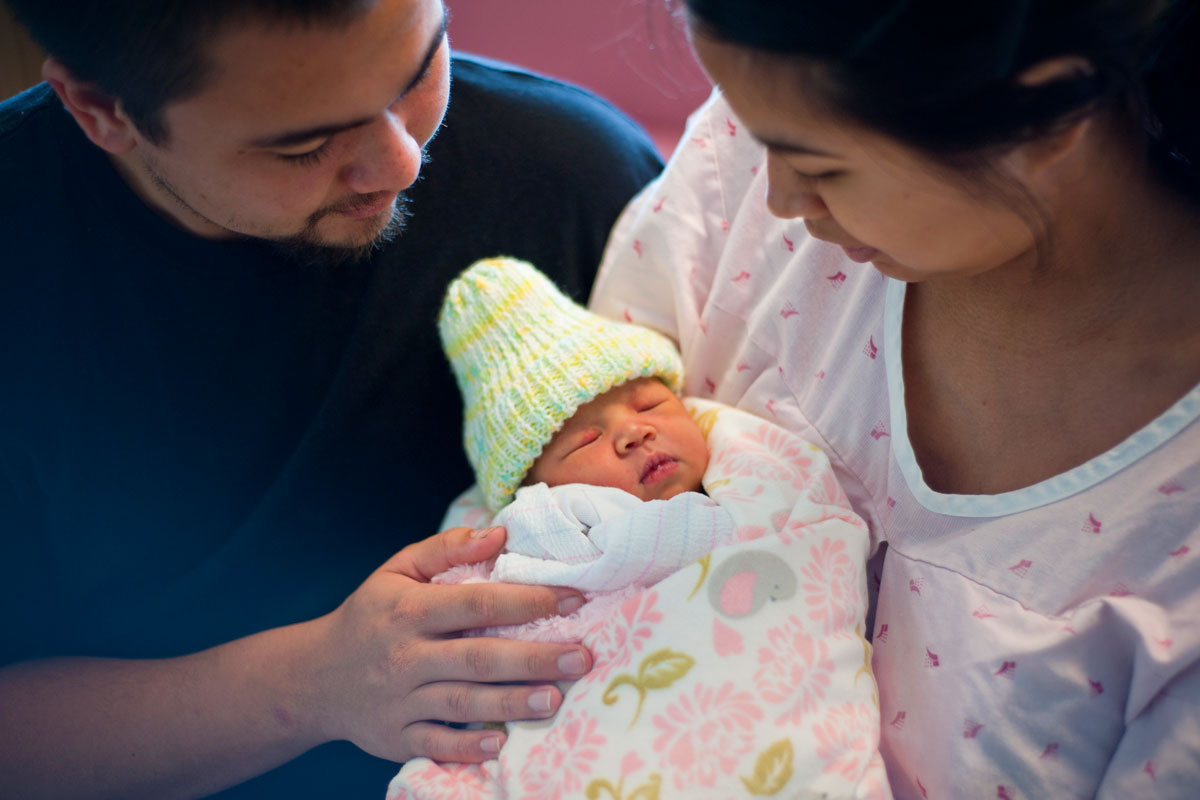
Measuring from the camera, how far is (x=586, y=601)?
1007 millimetres

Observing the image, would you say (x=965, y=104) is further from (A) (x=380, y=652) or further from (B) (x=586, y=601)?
(A) (x=380, y=652)

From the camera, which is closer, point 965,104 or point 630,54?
point 965,104

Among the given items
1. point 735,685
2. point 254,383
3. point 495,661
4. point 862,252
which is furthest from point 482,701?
point 862,252

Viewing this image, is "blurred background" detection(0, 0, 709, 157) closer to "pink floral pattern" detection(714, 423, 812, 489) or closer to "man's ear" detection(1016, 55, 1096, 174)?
"pink floral pattern" detection(714, 423, 812, 489)

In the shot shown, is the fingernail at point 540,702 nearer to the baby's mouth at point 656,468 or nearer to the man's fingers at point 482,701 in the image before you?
the man's fingers at point 482,701

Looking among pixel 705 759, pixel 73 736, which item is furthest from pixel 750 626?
pixel 73 736

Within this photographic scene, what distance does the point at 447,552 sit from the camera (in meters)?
1.06

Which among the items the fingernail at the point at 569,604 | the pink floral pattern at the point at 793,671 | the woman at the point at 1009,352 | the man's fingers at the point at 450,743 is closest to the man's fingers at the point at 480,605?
the fingernail at the point at 569,604

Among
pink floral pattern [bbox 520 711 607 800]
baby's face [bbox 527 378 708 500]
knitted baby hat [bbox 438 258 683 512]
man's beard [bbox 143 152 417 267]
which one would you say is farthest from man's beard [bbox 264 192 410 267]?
pink floral pattern [bbox 520 711 607 800]

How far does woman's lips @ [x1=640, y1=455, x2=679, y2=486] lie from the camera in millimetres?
1069

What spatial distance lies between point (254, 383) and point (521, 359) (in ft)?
1.12

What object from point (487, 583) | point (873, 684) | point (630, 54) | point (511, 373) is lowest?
point (873, 684)

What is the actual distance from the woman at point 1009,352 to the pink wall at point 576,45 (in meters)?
1.16

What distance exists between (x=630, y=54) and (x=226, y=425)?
129 cm
